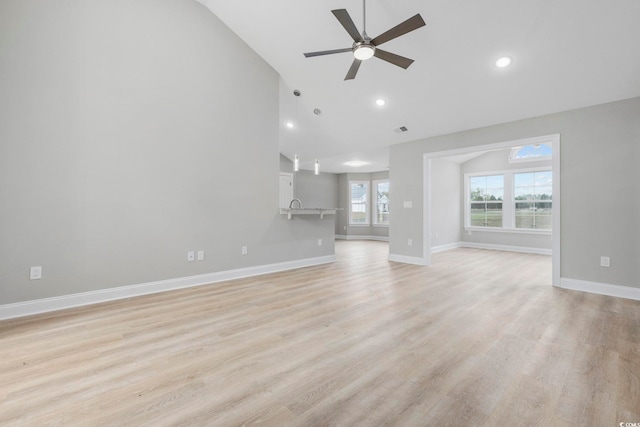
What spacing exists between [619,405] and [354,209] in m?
9.26

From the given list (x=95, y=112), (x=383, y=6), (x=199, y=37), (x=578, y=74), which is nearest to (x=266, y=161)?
(x=199, y=37)

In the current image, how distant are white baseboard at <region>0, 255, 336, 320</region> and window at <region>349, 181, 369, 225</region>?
19.0 feet

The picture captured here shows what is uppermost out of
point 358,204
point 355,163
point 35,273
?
point 355,163

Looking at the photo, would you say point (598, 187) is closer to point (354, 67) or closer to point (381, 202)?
point (354, 67)

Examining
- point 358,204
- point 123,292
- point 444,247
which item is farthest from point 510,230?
point 123,292

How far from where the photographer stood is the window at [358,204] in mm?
10750

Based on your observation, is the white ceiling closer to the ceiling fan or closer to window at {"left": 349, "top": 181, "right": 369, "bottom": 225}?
the ceiling fan

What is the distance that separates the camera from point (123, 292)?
3.65 metres

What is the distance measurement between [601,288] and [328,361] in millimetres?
4064

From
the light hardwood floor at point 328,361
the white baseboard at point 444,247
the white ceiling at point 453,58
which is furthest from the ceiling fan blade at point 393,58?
the white baseboard at point 444,247

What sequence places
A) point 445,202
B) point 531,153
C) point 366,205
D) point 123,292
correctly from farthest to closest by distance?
1. point 366,205
2. point 445,202
3. point 531,153
4. point 123,292

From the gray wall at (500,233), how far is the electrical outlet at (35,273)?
929 cm

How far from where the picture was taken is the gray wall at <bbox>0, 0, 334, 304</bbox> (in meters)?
3.05

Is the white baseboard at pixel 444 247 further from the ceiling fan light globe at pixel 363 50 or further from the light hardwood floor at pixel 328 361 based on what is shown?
the ceiling fan light globe at pixel 363 50
